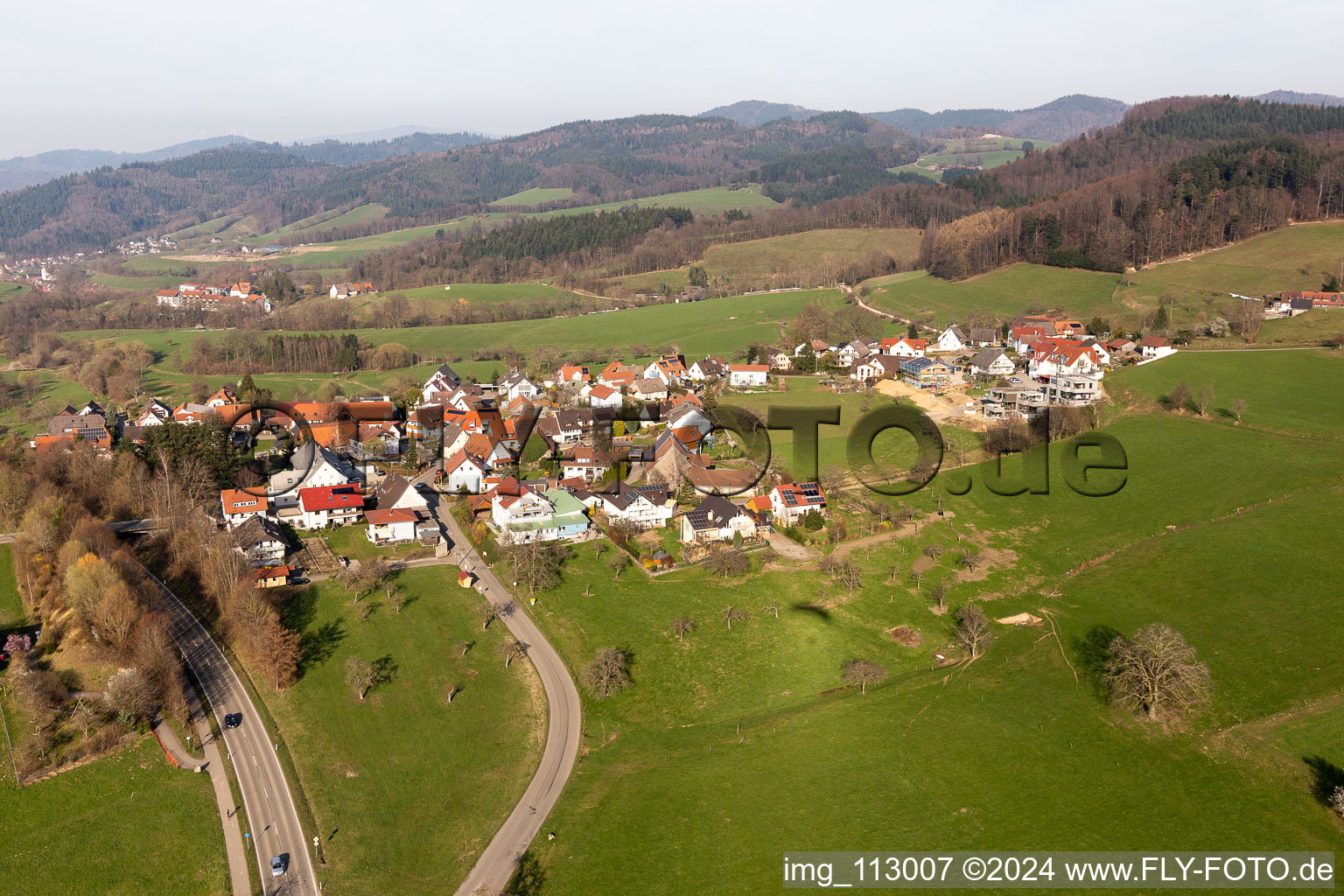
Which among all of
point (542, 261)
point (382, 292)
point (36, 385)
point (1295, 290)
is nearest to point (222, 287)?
point (382, 292)

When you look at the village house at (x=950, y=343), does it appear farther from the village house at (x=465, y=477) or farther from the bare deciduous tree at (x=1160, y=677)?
the bare deciduous tree at (x=1160, y=677)

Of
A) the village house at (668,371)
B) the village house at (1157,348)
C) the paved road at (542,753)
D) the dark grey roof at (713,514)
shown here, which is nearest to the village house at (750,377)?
the village house at (668,371)

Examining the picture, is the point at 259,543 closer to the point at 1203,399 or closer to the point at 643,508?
the point at 643,508

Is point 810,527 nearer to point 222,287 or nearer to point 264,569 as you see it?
point 264,569

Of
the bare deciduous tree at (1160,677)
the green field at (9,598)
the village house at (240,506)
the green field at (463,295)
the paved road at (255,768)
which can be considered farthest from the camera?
the green field at (463,295)

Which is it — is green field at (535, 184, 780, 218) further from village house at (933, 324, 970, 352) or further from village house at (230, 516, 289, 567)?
village house at (230, 516, 289, 567)
